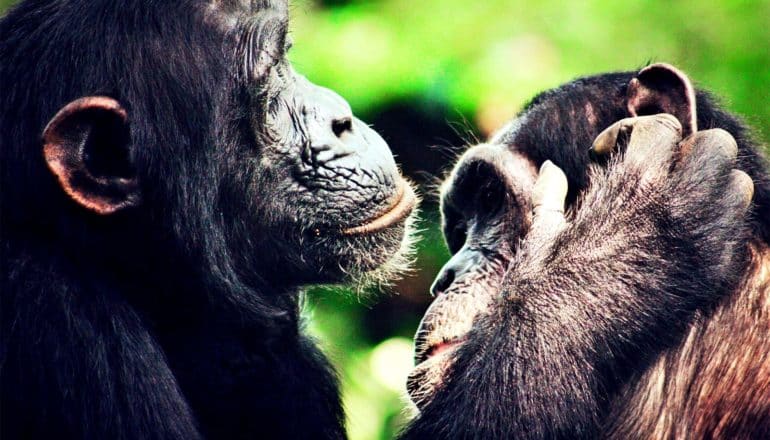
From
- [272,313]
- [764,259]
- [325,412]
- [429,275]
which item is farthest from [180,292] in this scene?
[429,275]

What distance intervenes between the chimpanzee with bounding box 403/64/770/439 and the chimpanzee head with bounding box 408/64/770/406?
87 millimetres

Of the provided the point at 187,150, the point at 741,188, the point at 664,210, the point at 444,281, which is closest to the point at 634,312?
the point at 664,210

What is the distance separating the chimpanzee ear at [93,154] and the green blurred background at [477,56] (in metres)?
3.36

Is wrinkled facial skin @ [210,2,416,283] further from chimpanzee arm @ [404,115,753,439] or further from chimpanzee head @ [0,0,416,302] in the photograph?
chimpanzee arm @ [404,115,753,439]

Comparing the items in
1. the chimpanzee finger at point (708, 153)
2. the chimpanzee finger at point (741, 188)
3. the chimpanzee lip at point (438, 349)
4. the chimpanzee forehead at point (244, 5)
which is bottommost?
the chimpanzee lip at point (438, 349)

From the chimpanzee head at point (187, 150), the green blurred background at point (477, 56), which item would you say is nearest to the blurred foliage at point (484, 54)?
the green blurred background at point (477, 56)

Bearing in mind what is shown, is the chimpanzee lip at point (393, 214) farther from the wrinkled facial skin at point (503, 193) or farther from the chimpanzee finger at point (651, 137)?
the chimpanzee finger at point (651, 137)

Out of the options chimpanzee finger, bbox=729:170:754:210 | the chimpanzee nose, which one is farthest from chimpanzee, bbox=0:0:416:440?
chimpanzee finger, bbox=729:170:754:210

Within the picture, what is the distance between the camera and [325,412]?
151 inches

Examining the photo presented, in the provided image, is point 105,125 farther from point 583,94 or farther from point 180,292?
point 583,94

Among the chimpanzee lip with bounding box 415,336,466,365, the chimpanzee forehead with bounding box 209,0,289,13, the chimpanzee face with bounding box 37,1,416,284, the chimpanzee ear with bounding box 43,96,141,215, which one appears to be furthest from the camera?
the chimpanzee lip with bounding box 415,336,466,365

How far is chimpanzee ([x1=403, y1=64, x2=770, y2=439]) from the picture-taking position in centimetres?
303

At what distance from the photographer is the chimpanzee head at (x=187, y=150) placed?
3061 mm

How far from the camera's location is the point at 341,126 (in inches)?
135
